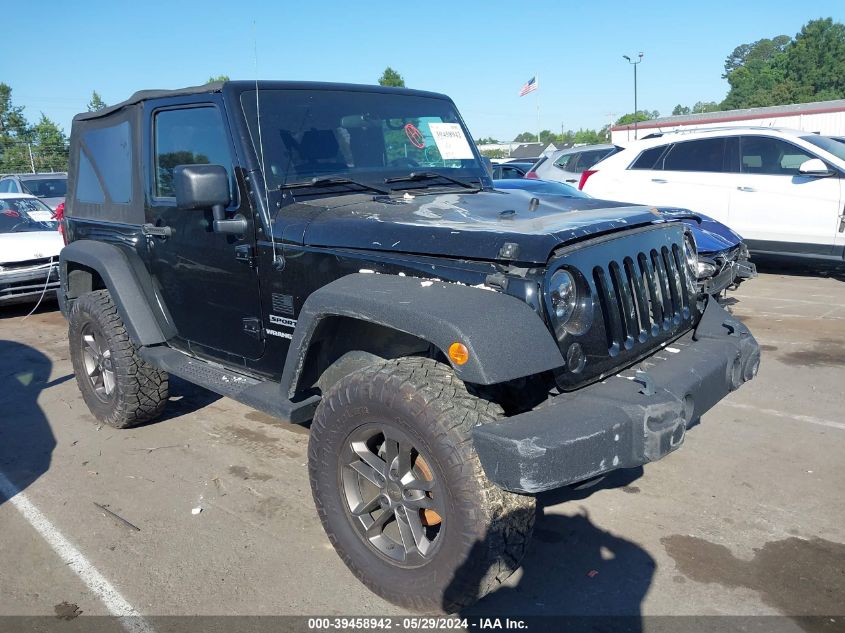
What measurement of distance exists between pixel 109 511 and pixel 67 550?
381mm

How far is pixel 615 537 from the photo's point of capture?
3346 millimetres

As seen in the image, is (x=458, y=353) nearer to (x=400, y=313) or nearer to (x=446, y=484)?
(x=400, y=313)

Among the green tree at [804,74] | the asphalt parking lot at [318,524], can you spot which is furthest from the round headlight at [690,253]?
the green tree at [804,74]

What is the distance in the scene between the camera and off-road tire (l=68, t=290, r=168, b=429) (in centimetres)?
449

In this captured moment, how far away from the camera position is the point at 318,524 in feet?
11.6

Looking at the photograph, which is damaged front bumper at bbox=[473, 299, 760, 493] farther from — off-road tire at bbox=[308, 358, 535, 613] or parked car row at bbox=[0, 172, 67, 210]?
parked car row at bbox=[0, 172, 67, 210]

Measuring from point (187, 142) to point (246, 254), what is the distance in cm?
90

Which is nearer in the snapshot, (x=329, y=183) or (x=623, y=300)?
(x=623, y=300)

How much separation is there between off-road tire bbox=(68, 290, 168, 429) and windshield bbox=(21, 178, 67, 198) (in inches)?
448

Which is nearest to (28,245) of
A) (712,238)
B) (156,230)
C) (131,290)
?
(131,290)

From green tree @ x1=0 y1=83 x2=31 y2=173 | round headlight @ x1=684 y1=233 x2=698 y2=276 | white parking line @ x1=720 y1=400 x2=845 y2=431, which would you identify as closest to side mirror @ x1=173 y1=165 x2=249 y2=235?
round headlight @ x1=684 y1=233 x2=698 y2=276

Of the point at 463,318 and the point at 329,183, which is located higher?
the point at 329,183

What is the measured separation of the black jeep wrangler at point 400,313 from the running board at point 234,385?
0.05 ft

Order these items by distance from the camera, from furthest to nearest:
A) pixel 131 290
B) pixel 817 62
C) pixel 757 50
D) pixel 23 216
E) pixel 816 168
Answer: pixel 757 50, pixel 817 62, pixel 23 216, pixel 816 168, pixel 131 290
